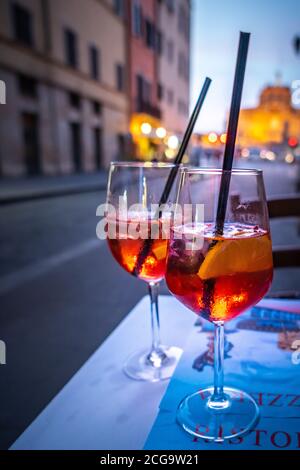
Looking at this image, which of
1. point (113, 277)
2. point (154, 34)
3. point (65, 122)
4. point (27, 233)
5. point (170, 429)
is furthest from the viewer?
point (154, 34)

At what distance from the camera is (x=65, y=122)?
631 inches

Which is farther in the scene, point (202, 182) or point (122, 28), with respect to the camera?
point (122, 28)

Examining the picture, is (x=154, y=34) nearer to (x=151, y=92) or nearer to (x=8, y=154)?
(x=151, y=92)

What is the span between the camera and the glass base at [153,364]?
78 centimetres

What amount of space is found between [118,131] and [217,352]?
21.3 m

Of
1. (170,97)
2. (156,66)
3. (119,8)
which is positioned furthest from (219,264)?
(170,97)

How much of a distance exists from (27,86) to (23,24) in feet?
6.74

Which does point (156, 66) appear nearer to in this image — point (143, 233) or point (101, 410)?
point (143, 233)

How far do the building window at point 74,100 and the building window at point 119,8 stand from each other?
561 centimetres

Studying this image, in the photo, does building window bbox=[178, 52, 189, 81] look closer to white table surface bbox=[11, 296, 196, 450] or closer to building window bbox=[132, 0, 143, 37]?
building window bbox=[132, 0, 143, 37]

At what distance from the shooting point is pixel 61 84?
15.5 meters

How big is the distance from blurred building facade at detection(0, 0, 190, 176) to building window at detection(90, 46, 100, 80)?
0.14 feet

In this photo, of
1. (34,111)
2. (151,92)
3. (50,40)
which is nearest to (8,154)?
(34,111)

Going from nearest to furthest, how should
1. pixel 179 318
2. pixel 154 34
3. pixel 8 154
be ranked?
1. pixel 179 318
2. pixel 8 154
3. pixel 154 34
